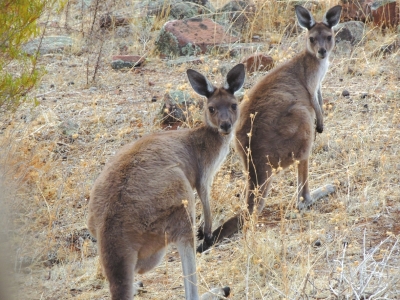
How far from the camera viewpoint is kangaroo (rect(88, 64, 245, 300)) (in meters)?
3.58

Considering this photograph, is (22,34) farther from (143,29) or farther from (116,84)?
(143,29)

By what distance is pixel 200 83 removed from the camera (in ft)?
17.0

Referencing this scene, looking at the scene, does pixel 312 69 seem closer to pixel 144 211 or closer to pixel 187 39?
pixel 144 211

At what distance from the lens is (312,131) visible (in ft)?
18.4

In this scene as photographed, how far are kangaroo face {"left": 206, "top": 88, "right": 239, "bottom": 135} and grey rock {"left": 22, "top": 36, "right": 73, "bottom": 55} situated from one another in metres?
4.81

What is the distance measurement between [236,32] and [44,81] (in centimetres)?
300

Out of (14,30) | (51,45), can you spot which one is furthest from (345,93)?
(51,45)

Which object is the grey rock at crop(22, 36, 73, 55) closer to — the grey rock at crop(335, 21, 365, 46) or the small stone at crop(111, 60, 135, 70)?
the small stone at crop(111, 60, 135, 70)

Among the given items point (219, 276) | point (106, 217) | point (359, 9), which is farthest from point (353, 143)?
point (359, 9)

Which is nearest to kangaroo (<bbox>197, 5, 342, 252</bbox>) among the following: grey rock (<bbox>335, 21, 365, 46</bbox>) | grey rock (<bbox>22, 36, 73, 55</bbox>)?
grey rock (<bbox>335, 21, 365, 46</bbox>)

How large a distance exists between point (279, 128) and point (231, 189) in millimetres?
818

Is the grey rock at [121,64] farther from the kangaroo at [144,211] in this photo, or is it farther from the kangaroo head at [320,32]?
the kangaroo at [144,211]

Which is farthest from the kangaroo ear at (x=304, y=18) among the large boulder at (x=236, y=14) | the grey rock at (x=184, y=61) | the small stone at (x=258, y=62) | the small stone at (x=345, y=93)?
the large boulder at (x=236, y=14)

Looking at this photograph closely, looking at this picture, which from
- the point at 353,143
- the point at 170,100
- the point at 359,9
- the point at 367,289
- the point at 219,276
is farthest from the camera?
the point at 359,9
